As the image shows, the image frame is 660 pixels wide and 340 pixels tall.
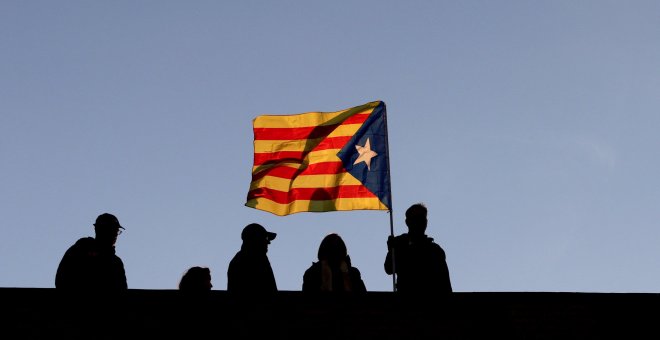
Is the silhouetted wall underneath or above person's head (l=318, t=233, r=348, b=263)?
underneath

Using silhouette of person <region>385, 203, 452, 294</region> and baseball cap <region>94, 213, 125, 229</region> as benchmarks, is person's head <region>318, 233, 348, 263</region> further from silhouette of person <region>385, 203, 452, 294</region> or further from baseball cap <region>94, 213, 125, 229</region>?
baseball cap <region>94, 213, 125, 229</region>

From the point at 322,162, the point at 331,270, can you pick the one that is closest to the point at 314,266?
the point at 331,270

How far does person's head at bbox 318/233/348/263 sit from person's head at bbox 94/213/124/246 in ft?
6.40

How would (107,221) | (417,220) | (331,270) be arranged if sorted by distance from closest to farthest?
(107,221) → (417,220) → (331,270)

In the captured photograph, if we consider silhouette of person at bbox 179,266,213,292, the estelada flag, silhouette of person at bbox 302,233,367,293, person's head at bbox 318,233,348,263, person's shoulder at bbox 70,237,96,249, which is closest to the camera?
silhouette of person at bbox 179,266,213,292

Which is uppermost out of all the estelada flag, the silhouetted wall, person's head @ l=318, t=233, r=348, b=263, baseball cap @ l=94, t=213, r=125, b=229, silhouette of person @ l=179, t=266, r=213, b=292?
the estelada flag

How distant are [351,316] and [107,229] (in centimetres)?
236

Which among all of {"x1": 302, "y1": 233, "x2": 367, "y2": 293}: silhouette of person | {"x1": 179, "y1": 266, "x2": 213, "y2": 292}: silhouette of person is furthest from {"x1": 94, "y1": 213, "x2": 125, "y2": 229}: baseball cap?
{"x1": 302, "y1": 233, "x2": 367, "y2": 293}: silhouette of person

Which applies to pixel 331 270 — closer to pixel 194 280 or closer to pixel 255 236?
pixel 255 236

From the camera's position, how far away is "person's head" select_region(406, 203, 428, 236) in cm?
976

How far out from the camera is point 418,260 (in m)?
9.50

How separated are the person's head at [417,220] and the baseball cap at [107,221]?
2.67m

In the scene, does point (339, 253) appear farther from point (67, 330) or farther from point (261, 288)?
point (67, 330)

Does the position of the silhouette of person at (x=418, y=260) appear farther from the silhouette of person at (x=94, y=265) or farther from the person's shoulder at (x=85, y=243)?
the person's shoulder at (x=85, y=243)
